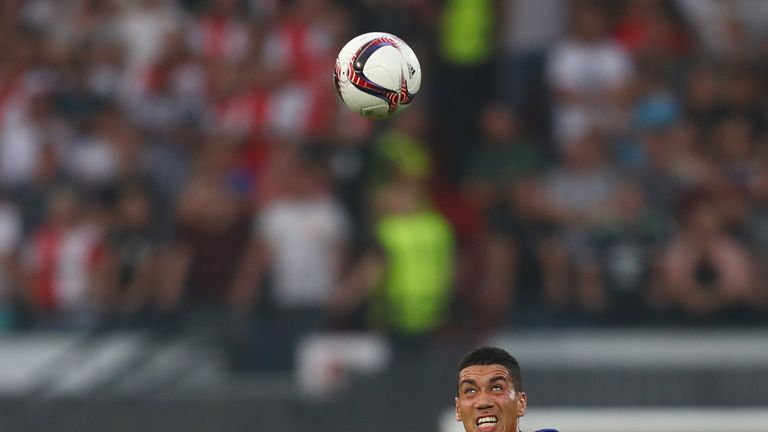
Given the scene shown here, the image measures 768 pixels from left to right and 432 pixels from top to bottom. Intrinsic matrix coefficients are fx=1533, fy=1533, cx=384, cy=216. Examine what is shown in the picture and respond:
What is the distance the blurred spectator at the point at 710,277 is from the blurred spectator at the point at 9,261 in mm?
5276

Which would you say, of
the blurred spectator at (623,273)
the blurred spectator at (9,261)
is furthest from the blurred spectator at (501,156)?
the blurred spectator at (9,261)

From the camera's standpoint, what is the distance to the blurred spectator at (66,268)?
12477 millimetres

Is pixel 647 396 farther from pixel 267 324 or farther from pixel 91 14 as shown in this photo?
pixel 91 14

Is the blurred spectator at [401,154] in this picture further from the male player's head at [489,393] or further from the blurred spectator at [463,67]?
the male player's head at [489,393]

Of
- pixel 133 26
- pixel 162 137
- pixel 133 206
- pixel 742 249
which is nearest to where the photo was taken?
pixel 742 249

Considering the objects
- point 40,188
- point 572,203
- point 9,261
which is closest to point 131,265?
point 9,261

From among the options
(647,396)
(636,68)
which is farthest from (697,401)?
(636,68)

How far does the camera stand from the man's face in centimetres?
632

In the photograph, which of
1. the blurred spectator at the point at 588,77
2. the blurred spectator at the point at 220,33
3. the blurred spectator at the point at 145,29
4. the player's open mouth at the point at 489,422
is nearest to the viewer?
the player's open mouth at the point at 489,422

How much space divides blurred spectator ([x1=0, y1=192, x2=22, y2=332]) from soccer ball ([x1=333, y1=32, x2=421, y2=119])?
527 centimetres

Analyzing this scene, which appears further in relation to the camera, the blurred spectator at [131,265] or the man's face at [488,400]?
the blurred spectator at [131,265]

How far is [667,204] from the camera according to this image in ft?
38.6

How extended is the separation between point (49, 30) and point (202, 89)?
207 cm

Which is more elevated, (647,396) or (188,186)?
(188,186)
